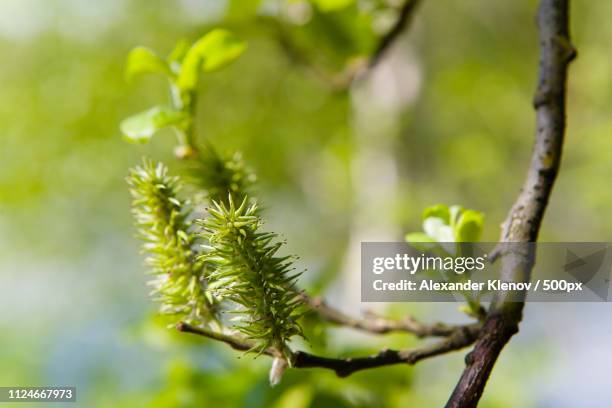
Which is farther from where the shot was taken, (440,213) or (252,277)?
(440,213)

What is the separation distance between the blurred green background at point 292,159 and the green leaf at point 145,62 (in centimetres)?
28

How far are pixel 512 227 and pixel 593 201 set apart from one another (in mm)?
1712

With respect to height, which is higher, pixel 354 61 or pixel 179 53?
pixel 354 61

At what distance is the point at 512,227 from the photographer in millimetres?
361

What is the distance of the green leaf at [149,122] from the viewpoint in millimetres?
457

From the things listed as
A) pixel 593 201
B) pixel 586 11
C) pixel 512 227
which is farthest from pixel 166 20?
pixel 512 227

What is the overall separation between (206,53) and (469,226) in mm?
262

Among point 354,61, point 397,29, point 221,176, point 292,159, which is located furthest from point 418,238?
point 292,159

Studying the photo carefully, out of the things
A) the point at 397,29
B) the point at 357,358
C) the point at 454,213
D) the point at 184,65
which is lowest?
the point at 357,358

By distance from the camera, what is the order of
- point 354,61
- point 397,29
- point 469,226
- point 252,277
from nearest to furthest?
point 252,277, point 469,226, point 397,29, point 354,61

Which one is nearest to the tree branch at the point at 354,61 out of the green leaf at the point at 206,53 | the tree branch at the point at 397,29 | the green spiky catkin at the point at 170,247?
the tree branch at the point at 397,29

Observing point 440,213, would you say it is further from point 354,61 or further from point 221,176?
point 354,61

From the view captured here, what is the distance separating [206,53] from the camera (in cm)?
52

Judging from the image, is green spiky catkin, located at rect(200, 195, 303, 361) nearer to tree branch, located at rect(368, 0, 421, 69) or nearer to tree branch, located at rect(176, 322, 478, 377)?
tree branch, located at rect(176, 322, 478, 377)
